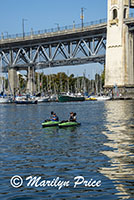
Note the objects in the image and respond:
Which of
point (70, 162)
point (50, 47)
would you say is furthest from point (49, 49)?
point (70, 162)

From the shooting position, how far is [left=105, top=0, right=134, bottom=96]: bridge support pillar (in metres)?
116

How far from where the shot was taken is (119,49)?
386ft

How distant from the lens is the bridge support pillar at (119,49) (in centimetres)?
11619

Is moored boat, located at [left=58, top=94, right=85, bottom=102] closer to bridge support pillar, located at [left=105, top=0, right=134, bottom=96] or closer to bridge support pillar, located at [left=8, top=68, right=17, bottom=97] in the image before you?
bridge support pillar, located at [left=8, top=68, right=17, bottom=97]

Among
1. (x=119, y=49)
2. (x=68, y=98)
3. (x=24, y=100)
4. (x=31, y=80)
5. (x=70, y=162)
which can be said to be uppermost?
(x=119, y=49)

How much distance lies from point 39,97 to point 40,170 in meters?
119

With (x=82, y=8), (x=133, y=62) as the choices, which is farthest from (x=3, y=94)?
(x=133, y=62)

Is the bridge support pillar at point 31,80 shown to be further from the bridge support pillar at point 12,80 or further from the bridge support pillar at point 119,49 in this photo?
the bridge support pillar at point 119,49

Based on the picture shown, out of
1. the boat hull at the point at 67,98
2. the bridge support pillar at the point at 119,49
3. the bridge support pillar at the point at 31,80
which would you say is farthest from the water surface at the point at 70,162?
the bridge support pillar at the point at 31,80

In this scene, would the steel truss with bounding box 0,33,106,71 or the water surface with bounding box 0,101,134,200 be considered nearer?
the water surface with bounding box 0,101,134,200

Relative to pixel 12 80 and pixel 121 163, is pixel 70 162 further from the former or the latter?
pixel 12 80

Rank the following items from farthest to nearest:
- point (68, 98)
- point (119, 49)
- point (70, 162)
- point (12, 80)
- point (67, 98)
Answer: point (68, 98), point (12, 80), point (67, 98), point (119, 49), point (70, 162)

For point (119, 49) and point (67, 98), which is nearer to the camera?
point (119, 49)

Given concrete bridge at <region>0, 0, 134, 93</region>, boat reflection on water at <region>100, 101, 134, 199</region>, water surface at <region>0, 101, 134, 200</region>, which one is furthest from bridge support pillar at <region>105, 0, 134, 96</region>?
boat reflection on water at <region>100, 101, 134, 199</region>
